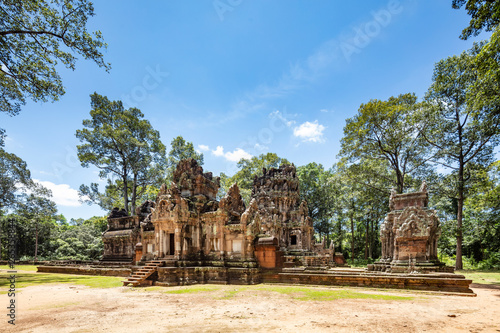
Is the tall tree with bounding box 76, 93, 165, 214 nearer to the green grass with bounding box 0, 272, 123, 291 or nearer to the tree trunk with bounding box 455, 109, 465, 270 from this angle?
the green grass with bounding box 0, 272, 123, 291

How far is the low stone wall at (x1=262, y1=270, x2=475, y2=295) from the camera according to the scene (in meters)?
9.87

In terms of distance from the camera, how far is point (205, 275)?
14.1 meters

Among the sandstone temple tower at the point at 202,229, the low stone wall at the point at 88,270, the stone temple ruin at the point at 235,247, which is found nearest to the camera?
the stone temple ruin at the point at 235,247

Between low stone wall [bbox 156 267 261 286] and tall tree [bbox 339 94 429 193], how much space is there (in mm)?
16654

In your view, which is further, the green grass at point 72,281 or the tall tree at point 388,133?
the tall tree at point 388,133

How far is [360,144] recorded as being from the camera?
2470 centimetres

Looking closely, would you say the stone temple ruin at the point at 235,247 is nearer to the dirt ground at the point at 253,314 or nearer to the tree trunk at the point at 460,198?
the dirt ground at the point at 253,314

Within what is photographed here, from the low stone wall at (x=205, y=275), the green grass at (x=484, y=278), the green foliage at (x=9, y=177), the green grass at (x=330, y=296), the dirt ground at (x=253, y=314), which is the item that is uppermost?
the green foliage at (x=9, y=177)

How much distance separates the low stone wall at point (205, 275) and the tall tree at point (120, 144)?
65.7 ft

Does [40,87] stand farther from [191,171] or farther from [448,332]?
[448,332]

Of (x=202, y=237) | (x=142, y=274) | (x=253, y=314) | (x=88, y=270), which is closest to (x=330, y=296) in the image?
(x=253, y=314)

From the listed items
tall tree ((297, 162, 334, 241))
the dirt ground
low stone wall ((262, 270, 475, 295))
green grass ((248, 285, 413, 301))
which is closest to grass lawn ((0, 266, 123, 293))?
the dirt ground

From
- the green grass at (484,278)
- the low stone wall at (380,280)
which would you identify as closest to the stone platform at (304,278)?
the low stone wall at (380,280)

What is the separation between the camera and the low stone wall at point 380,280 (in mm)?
9867
